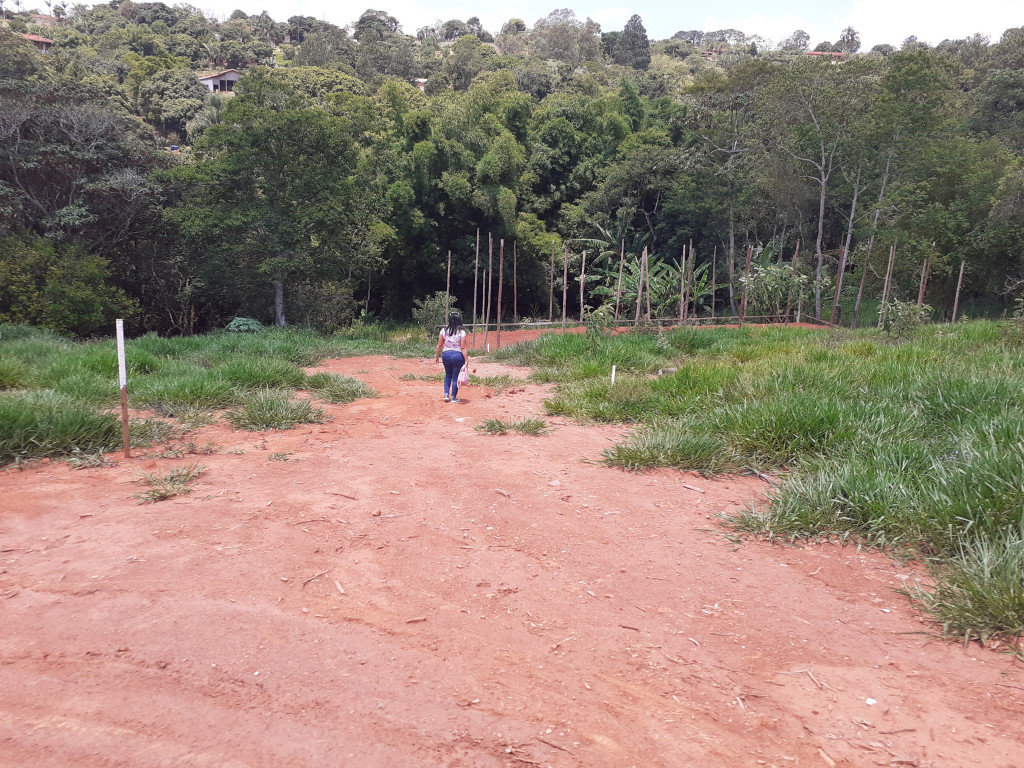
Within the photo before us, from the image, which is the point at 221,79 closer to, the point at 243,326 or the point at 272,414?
the point at 243,326

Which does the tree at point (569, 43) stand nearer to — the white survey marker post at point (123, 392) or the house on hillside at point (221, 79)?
the house on hillside at point (221, 79)

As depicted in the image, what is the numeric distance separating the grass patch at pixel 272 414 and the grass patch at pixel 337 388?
819mm

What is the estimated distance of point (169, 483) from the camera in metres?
4.51

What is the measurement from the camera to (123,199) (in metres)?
17.4

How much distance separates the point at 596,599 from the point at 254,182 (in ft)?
58.4

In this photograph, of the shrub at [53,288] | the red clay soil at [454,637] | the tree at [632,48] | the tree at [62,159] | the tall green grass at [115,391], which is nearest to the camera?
the red clay soil at [454,637]

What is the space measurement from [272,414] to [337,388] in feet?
5.02

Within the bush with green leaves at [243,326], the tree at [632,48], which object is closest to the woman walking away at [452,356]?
the bush with green leaves at [243,326]

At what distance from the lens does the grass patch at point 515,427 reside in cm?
623

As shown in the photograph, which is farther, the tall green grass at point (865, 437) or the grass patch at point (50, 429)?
the grass patch at point (50, 429)

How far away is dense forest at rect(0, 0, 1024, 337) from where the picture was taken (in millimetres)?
16922

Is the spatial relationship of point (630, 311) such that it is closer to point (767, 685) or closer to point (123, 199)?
point (123, 199)

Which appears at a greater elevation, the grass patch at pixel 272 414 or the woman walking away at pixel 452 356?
the woman walking away at pixel 452 356

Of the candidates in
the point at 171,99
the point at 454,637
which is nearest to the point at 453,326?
the point at 454,637
